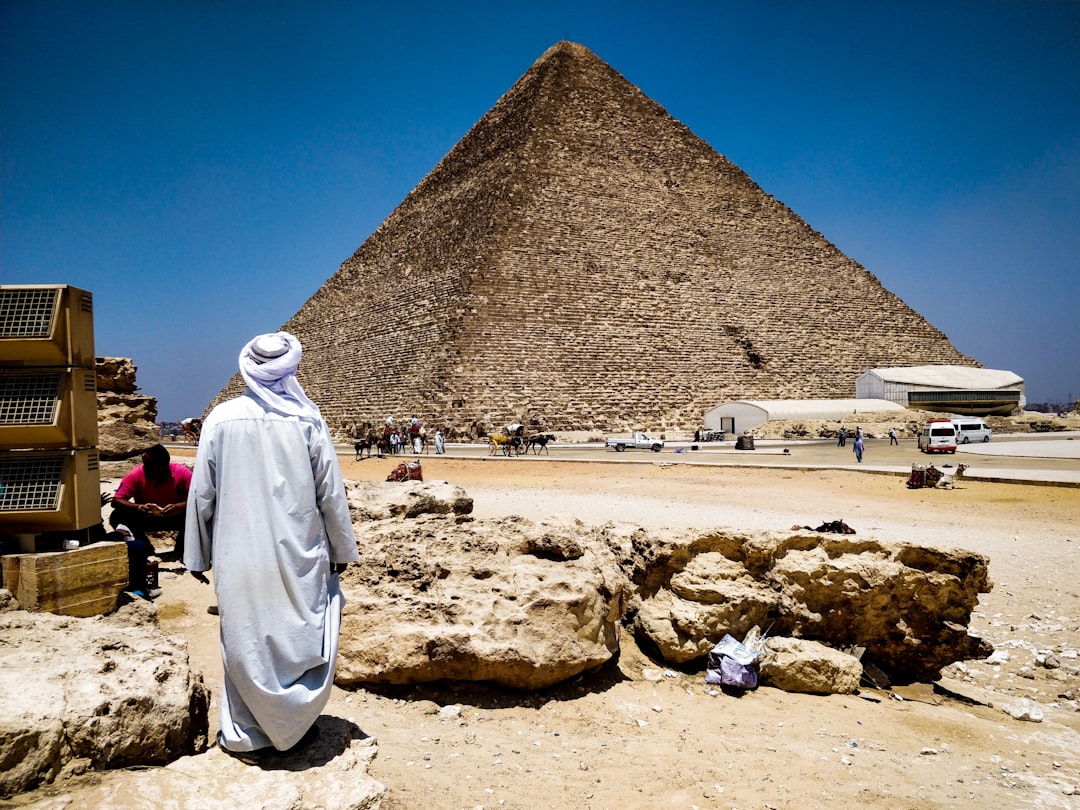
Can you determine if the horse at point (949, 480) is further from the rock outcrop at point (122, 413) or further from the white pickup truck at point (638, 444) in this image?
the rock outcrop at point (122, 413)

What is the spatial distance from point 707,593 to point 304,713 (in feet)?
8.02

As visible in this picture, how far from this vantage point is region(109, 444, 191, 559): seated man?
192 inches

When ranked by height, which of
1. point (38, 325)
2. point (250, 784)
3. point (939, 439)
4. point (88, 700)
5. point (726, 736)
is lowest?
point (726, 736)

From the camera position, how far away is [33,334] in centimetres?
317

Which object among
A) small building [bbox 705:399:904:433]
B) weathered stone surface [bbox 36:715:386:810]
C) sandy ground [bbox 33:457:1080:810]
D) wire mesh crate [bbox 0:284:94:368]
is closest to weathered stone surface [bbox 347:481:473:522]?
sandy ground [bbox 33:457:1080:810]

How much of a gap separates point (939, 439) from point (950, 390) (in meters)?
16.5

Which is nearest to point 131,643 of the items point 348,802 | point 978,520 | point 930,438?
point 348,802

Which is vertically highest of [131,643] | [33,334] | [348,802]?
[33,334]

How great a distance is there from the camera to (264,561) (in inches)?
90.3

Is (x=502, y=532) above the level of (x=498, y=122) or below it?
below

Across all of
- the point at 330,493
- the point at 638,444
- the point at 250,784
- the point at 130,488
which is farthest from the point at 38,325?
the point at 638,444

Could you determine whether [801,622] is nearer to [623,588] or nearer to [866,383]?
[623,588]

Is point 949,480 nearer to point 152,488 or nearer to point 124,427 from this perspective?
point 152,488

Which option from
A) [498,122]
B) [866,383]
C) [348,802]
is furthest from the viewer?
[498,122]
